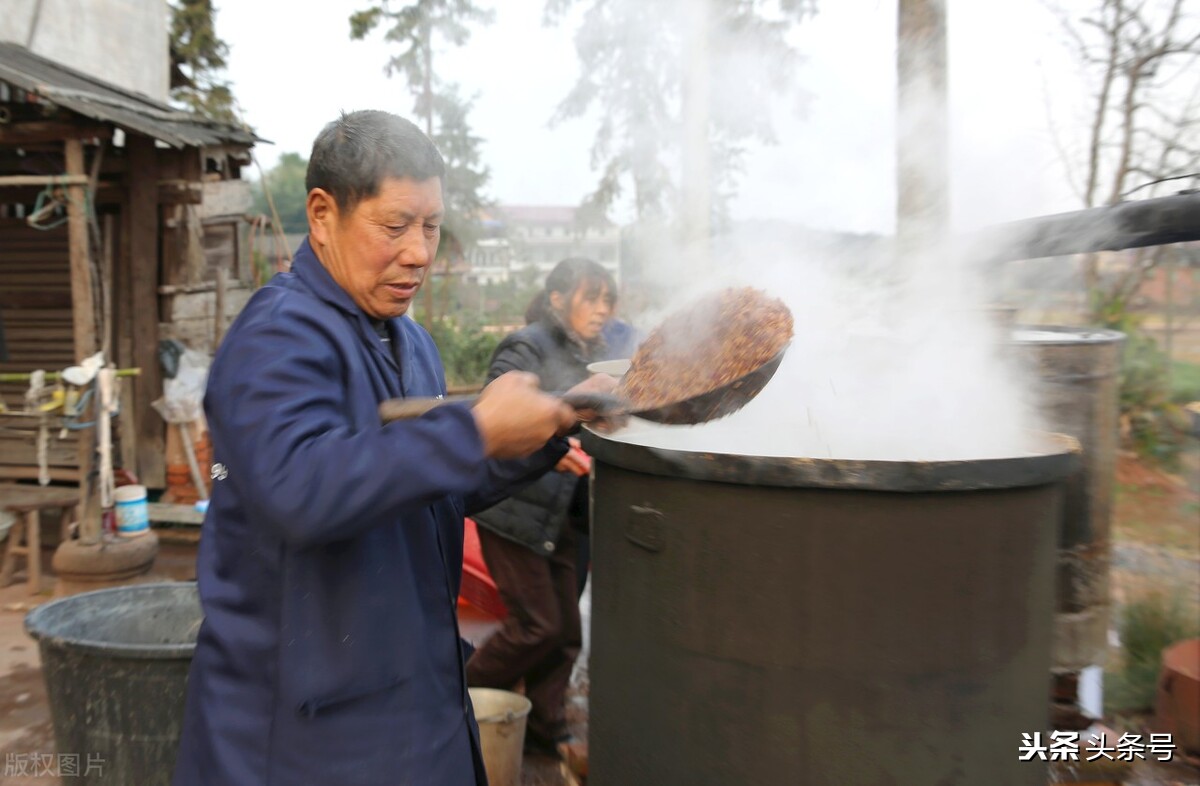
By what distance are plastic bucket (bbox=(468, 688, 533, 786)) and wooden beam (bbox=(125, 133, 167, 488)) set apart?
5.37 metres

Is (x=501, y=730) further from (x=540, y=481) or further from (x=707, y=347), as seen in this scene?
(x=707, y=347)

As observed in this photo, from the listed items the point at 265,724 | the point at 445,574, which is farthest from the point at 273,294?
the point at 265,724

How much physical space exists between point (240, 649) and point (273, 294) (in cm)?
64

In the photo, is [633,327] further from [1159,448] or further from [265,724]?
[1159,448]

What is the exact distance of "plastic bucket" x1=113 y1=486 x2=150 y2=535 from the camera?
656 centimetres

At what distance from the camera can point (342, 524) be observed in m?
1.47

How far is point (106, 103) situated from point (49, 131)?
0.41 metres

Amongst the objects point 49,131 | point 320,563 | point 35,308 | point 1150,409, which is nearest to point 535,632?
point 320,563

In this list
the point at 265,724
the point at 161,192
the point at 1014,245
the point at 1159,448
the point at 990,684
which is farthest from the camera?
the point at 1159,448

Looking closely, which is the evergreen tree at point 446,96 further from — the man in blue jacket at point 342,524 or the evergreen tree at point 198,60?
the evergreen tree at point 198,60

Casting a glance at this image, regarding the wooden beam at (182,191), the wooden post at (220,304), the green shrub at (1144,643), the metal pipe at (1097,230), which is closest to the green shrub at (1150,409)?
the green shrub at (1144,643)

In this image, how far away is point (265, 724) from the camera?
167cm

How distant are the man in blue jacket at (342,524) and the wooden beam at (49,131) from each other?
5.61 meters

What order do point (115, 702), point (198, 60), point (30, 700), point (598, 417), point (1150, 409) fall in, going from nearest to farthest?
point (598, 417), point (115, 702), point (30, 700), point (1150, 409), point (198, 60)
